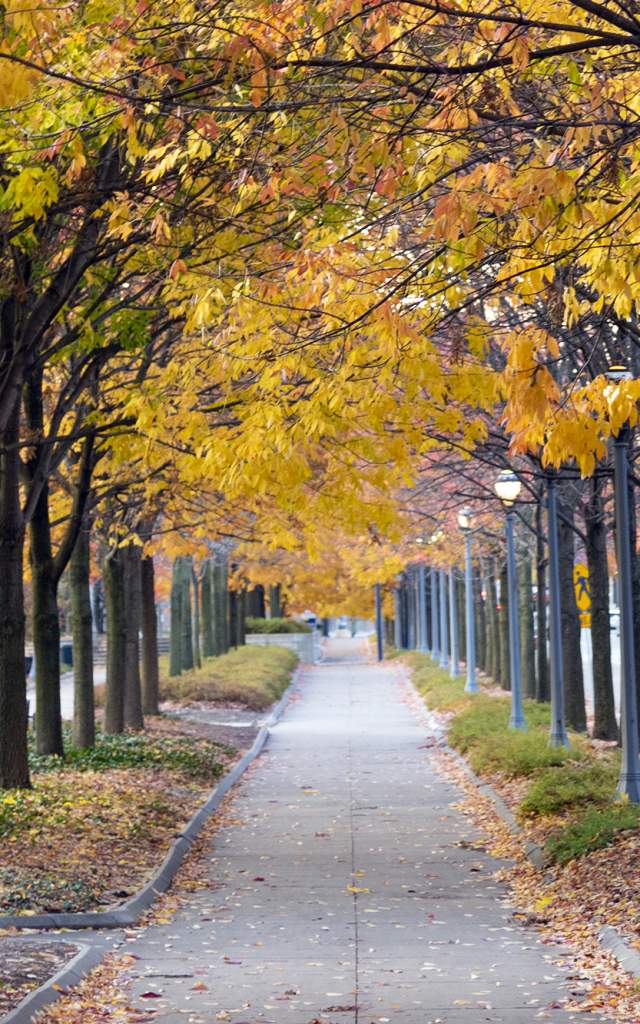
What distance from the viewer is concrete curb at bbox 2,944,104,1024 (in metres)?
7.46

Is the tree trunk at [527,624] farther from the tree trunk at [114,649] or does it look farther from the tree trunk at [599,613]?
the tree trunk at [114,649]

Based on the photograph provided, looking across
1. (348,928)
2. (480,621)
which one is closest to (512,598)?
(348,928)

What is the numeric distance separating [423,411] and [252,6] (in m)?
5.61

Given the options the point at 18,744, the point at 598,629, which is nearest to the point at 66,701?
the point at 598,629

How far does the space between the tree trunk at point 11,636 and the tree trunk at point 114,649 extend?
27.0 feet

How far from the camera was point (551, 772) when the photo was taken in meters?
16.3

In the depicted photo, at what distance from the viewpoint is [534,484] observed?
85.9 ft

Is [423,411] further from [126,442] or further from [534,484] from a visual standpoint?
[534,484]

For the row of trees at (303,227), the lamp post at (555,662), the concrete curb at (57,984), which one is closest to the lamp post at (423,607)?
the lamp post at (555,662)

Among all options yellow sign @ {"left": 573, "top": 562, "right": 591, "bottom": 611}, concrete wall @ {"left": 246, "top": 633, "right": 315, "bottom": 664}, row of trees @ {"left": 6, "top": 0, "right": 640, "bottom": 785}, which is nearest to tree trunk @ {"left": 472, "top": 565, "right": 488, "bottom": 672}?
yellow sign @ {"left": 573, "top": 562, "right": 591, "bottom": 611}

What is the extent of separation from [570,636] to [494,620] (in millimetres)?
17672

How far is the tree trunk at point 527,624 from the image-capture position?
3234cm

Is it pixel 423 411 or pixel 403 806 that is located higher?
pixel 423 411

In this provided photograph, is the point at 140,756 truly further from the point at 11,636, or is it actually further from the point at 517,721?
the point at 517,721
